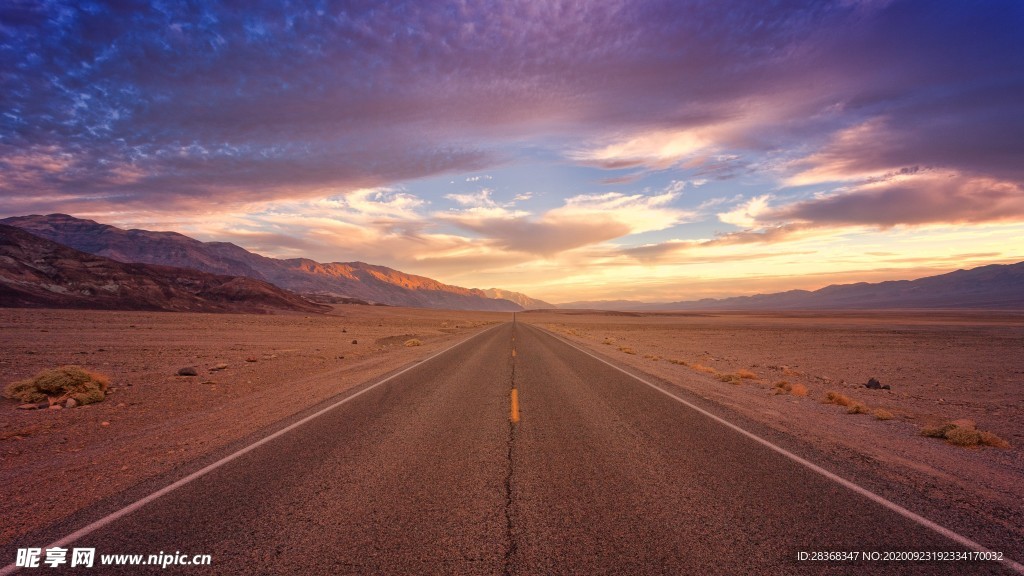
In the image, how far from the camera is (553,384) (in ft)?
41.0

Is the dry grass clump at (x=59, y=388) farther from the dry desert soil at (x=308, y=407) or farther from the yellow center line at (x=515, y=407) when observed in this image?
the yellow center line at (x=515, y=407)

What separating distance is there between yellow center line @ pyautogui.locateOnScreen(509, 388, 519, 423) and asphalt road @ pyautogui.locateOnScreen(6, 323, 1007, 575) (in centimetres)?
80

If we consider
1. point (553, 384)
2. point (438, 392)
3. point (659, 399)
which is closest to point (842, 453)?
point (659, 399)

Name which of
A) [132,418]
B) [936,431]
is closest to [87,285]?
[132,418]

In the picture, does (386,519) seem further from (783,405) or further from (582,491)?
(783,405)

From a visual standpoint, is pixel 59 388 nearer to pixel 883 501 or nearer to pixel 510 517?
pixel 510 517

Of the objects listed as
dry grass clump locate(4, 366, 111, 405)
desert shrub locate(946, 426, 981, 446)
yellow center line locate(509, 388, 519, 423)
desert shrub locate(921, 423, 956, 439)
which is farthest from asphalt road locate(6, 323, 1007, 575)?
dry grass clump locate(4, 366, 111, 405)

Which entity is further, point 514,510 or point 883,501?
point 883,501

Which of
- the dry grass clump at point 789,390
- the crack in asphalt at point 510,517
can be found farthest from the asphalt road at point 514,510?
the dry grass clump at point 789,390

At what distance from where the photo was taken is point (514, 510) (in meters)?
4.36

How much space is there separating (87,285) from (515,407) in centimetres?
8072

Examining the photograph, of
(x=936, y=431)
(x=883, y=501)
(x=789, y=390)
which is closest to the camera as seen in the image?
(x=883, y=501)

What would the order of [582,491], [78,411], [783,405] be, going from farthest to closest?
[783,405], [78,411], [582,491]

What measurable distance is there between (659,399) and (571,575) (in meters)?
7.72
